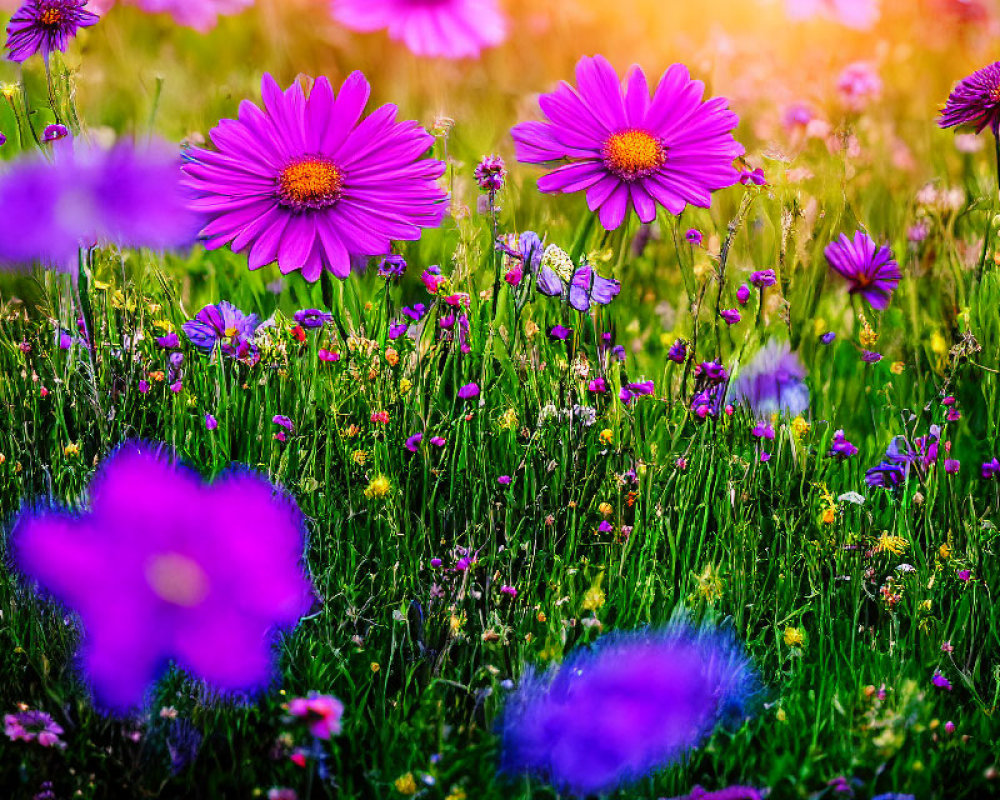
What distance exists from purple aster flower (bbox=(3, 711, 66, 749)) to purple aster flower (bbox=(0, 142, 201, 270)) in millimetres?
588

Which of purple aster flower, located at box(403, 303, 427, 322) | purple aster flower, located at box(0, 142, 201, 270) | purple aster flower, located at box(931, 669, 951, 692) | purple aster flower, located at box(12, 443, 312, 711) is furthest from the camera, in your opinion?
purple aster flower, located at box(403, 303, 427, 322)

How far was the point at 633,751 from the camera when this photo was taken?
38.8 inches

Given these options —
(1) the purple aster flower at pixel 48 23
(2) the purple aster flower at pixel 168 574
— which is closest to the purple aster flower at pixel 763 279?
(2) the purple aster flower at pixel 168 574

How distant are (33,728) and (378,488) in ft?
1.41

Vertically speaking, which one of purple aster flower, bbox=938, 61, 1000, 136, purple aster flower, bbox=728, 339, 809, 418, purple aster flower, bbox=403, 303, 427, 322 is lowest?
purple aster flower, bbox=728, 339, 809, 418

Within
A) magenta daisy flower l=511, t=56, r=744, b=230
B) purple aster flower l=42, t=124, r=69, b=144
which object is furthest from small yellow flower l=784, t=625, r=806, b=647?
purple aster flower l=42, t=124, r=69, b=144

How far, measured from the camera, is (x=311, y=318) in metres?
1.53

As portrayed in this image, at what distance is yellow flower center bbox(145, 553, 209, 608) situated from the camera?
33.2 inches

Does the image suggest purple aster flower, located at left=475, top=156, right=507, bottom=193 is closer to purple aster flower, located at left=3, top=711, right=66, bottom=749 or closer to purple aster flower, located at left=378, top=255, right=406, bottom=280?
purple aster flower, located at left=378, top=255, right=406, bottom=280

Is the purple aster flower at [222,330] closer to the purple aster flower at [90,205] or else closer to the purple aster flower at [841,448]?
the purple aster flower at [90,205]

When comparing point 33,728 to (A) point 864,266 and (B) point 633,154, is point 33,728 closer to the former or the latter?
(B) point 633,154

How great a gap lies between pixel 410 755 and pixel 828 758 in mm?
421

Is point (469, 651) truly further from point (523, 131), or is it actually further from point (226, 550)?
point (523, 131)

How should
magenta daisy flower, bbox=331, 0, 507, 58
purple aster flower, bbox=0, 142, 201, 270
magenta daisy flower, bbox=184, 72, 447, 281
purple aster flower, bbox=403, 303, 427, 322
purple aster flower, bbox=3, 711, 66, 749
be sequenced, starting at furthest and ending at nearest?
magenta daisy flower, bbox=331, 0, 507, 58, purple aster flower, bbox=403, 303, 427, 322, magenta daisy flower, bbox=184, 72, 447, 281, purple aster flower, bbox=0, 142, 201, 270, purple aster flower, bbox=3, 711, 66, 749
